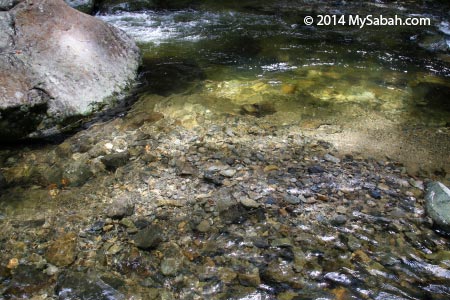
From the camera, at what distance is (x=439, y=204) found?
3.39m

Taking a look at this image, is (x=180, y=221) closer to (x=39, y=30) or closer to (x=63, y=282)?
(x=63, y=282)

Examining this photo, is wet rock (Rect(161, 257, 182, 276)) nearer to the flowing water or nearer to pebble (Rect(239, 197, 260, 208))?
the flowing water

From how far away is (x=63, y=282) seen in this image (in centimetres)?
278

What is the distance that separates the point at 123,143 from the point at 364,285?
3037 millimetres

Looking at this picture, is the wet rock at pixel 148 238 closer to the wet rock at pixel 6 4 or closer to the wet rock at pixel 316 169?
the wet rock at pixel 316 169

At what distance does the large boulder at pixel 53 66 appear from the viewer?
439 cm

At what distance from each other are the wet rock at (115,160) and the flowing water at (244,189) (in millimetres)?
25

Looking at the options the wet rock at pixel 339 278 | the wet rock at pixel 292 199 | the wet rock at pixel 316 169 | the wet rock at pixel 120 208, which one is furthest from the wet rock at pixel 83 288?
the wet rock at pixel 316 169

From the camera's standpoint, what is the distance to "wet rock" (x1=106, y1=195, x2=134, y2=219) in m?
3.39

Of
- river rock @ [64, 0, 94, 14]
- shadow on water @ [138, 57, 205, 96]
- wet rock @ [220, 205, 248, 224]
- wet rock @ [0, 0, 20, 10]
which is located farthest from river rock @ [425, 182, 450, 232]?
river rock @ [64, 0, 94, 14]

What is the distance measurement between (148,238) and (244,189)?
1.09m

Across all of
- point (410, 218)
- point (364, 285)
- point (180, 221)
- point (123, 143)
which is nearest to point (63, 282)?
point (180, 221)

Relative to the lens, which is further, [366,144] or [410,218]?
[366,144]

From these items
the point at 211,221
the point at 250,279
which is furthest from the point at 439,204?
the point at 211,221
